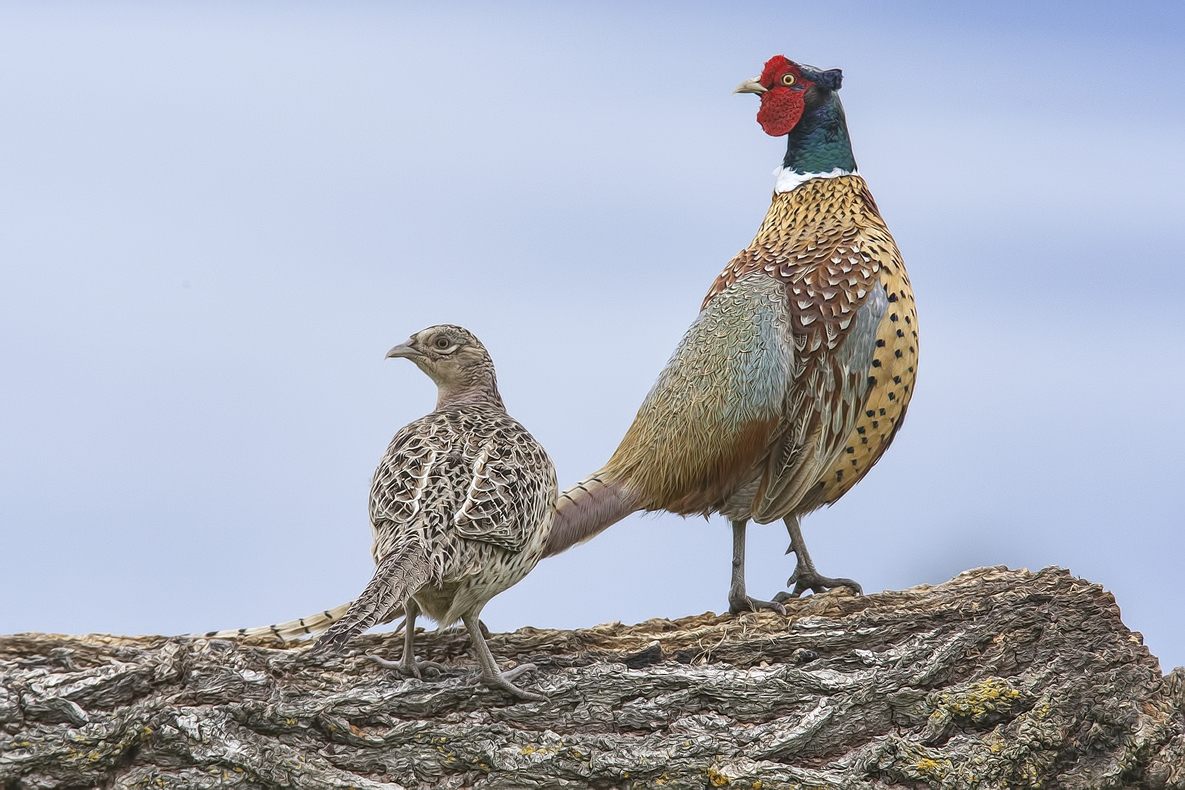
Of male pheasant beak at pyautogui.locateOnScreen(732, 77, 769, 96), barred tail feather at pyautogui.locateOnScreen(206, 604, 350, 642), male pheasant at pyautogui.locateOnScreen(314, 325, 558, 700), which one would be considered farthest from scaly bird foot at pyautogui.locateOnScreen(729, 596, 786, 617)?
male pheasant beak at pyautogui.locateOnScreen(732, 77, 769, 96)

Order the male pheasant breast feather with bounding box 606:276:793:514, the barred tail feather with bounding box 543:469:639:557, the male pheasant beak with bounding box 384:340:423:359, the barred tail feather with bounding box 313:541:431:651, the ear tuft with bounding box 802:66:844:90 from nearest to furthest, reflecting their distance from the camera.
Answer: the barred tail feather with bounding box 313:541:431:651, the male pheasant beak with bounding box 384:340:423:359, the barred tail feather with bounding box 543:469:639:557, the male pheasant breast feather with bounding box 606:276:793:514, the ear tuft with bounding box 802:66:844:90

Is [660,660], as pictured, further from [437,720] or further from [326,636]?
[326,636]

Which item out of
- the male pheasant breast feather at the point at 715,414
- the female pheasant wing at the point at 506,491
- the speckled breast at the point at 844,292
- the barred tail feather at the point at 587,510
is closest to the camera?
the female pheasant wing at the point at 506,491

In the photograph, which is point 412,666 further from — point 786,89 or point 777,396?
point 786,89

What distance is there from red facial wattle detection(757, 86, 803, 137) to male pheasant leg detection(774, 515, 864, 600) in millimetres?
2319

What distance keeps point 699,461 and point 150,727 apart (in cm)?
301

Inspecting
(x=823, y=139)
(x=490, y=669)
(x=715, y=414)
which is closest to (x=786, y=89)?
(x=823, y=139)

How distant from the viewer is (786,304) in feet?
23.6

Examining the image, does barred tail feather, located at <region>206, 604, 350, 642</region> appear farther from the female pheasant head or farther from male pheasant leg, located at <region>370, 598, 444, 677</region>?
the female pheasant head

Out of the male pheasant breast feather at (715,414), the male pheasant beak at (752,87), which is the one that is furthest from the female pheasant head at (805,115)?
the male pheasant breast feather at (715,414)

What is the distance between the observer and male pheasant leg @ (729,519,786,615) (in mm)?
6891

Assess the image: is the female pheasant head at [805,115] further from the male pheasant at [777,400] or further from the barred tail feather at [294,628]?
the barred tail feather at [294,628]

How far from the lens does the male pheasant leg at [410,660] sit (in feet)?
19.2

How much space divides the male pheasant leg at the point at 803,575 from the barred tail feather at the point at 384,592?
8.77ft
